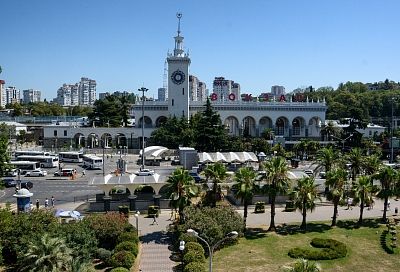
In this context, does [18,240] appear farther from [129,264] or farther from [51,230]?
[129,264]

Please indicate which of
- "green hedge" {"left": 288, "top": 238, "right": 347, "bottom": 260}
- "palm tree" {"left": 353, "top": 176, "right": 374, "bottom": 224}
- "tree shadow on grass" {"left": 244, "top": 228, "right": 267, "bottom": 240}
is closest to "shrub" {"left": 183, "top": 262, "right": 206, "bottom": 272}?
"green hedge" {"left": 288, "top": 238, "right": 347, "bottom": 260}

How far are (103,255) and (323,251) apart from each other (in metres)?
16.4

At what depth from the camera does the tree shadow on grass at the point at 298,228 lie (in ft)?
130

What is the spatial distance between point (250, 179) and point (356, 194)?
9.97 m

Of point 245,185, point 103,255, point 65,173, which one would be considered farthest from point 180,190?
point 65,173

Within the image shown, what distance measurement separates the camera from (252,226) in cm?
4172

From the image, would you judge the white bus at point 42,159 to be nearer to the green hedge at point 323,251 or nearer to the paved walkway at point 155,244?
the paved walkway at point 155,244

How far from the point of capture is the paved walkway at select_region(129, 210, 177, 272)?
31859 millimetres

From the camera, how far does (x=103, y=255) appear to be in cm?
3266

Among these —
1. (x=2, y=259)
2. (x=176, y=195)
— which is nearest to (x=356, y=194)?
(x=176, y=195)

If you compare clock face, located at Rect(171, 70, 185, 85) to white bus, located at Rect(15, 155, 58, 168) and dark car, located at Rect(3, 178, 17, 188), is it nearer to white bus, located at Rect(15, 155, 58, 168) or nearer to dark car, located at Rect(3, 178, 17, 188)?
white bus, located at Rect(15, 155, 58, 168)

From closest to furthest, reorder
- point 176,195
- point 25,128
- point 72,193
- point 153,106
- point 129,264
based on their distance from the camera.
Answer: point 129,264
point 176,195
point 72,193
point 153,106
point 25,128

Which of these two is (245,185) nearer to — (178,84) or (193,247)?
(193,247)

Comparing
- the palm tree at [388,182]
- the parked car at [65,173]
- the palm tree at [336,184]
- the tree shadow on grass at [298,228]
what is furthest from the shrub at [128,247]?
the parked car at [65,173]
